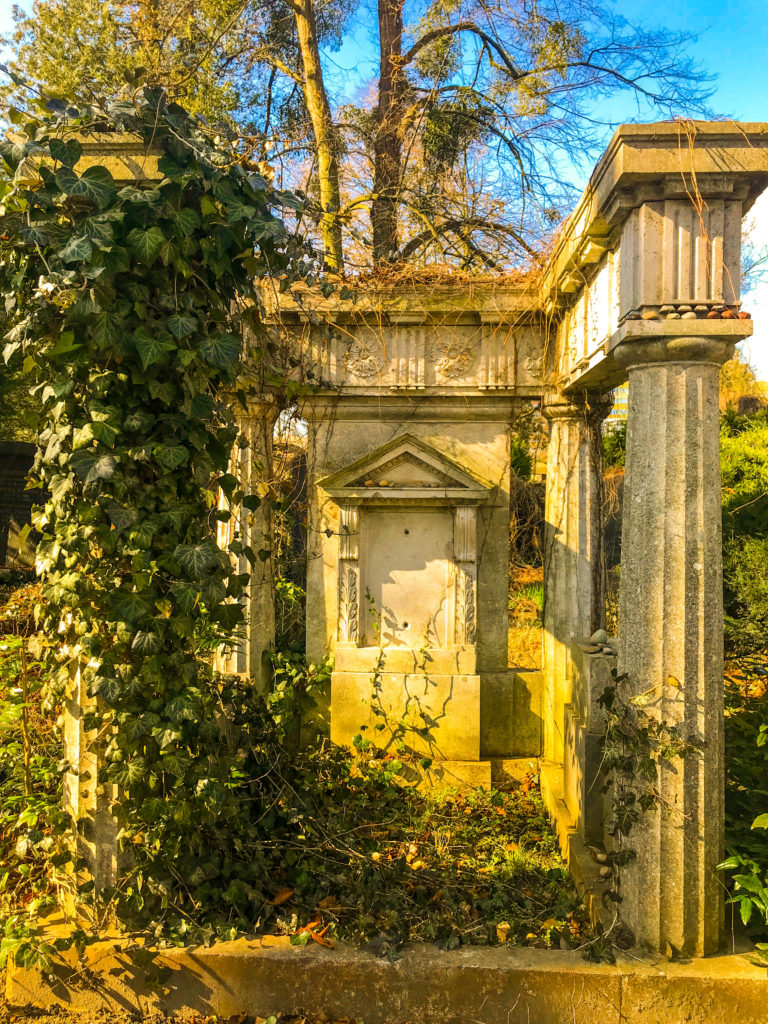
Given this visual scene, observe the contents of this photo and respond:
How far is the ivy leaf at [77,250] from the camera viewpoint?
7.71ft

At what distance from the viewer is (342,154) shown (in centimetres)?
730

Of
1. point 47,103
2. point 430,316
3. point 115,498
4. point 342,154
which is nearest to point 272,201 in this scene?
point 47,103

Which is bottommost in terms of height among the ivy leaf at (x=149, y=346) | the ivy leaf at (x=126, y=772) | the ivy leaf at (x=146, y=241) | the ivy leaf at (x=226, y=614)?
the ivy leaf at (x=126, y=772)

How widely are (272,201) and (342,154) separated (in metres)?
5.22

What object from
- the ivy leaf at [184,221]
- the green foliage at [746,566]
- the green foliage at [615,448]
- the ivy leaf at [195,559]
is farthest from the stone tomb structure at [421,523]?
the green foliage at [615,448]

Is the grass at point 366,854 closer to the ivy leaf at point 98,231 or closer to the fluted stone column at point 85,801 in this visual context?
the fluted stone column at point 85,801

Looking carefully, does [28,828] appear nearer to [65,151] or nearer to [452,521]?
[65,151]

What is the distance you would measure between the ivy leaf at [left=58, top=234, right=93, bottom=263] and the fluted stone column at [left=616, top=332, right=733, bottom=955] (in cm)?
209

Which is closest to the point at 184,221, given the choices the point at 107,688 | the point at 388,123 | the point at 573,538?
the point at 107,688

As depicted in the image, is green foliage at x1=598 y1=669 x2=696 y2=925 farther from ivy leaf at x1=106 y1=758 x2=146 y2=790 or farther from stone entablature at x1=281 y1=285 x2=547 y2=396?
stone entablature at x1=281 y1=285 x2=547 y2=396

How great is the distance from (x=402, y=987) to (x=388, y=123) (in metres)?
7.77

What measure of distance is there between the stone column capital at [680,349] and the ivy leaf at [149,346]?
1823 millimetres

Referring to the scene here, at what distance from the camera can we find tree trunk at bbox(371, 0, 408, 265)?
22.5ft

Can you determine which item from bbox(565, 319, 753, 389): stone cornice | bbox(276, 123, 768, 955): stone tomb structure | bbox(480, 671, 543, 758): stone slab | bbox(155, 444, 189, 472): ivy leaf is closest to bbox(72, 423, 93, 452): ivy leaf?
bbox(155, 444, 189, 472): ivy leaf
